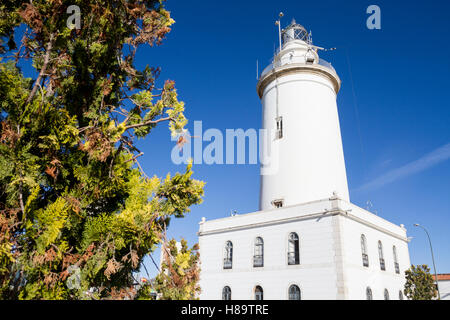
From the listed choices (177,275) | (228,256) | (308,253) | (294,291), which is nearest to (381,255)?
(308,253)

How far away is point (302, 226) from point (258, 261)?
3.87m

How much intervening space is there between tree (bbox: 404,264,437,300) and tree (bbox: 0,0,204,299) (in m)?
22.9

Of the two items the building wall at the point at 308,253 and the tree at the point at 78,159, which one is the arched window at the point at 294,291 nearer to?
the building wall at the point at 308,253

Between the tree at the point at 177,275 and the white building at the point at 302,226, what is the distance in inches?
524

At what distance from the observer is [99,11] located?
6.03 m

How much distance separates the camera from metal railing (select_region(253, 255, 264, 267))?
2080 centimetres

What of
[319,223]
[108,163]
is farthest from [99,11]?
[319,223]

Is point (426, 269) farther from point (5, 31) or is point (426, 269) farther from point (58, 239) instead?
Answer: point (5, 31)

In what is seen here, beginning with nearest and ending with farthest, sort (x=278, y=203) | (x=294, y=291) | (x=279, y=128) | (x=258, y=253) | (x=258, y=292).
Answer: (x=294, y=291) → (x=258, y=292) → (x=258, y=253) → (x=278, y=203) → (x=279, y=128)

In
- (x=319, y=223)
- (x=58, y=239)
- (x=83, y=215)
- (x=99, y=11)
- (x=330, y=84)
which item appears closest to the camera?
(x=58, y=239)

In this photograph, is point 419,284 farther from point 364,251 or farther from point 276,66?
point 276,66

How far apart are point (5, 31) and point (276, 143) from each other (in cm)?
1964

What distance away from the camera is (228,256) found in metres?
22.8

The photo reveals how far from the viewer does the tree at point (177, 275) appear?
18.9 feet
